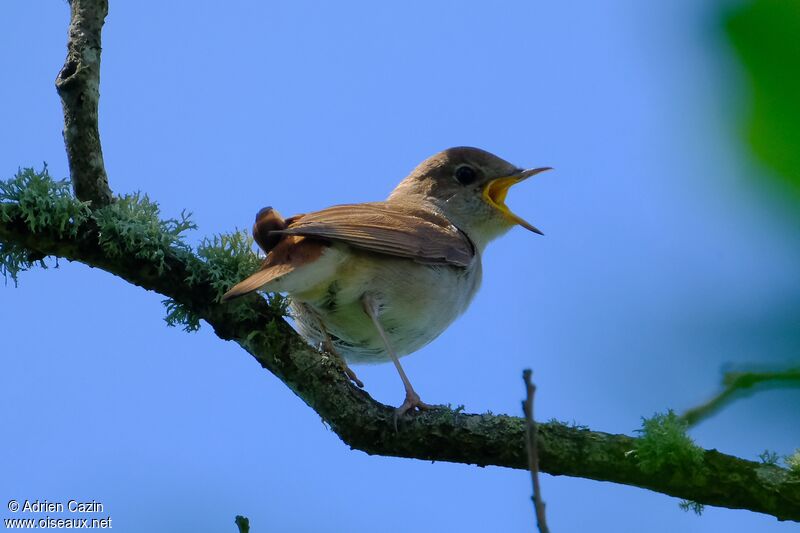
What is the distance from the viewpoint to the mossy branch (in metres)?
3.29

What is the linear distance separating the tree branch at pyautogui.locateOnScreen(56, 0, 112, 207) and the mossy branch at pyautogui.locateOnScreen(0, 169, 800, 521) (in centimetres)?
14

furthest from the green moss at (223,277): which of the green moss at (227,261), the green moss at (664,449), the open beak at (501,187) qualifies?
the open beak at (501,187)

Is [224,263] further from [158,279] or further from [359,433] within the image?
[359,433]

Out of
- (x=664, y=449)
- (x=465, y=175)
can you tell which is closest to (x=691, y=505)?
(x=664, y=449)

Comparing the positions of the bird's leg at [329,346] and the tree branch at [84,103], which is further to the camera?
the bird's leg at [329,346]

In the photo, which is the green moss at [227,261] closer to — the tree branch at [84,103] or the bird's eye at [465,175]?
the tree branch at [84,103]

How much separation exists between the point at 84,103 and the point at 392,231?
6.28 feet

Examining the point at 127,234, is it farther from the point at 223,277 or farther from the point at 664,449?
the point at 664,449

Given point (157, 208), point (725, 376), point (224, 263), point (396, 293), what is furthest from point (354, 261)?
point (725, 376)

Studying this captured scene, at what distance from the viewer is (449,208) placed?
6.39 metres

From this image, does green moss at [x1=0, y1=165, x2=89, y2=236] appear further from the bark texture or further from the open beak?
the open beak

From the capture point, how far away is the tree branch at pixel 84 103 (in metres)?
3.71

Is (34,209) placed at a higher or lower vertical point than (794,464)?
higher

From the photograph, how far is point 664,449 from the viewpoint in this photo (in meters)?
3.19
